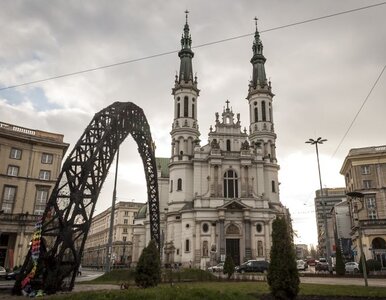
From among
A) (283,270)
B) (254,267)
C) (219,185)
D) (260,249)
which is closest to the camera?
(283,270)

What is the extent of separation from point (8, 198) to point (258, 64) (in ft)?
183

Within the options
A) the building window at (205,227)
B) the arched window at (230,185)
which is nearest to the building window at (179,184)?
the arched window at (230,185)

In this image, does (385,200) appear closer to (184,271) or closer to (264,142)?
(264,142)

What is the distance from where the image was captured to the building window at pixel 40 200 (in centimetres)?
4745

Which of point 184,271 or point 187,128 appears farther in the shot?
point 187,128

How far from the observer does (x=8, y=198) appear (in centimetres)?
4562

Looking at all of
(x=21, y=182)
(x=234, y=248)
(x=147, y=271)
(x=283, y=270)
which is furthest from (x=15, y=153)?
(x=283, y=270)

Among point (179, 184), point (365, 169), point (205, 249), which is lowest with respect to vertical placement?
point (205, 249)

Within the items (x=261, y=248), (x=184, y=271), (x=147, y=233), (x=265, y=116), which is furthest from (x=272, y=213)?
(x=184, y=271)

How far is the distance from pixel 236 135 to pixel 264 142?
6.11 meters

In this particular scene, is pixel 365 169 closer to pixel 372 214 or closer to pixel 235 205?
pixel 372 214

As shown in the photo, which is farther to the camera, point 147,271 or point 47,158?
point 47,158

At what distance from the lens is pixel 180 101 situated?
72.2 metres

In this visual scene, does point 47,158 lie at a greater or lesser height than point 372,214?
greater
